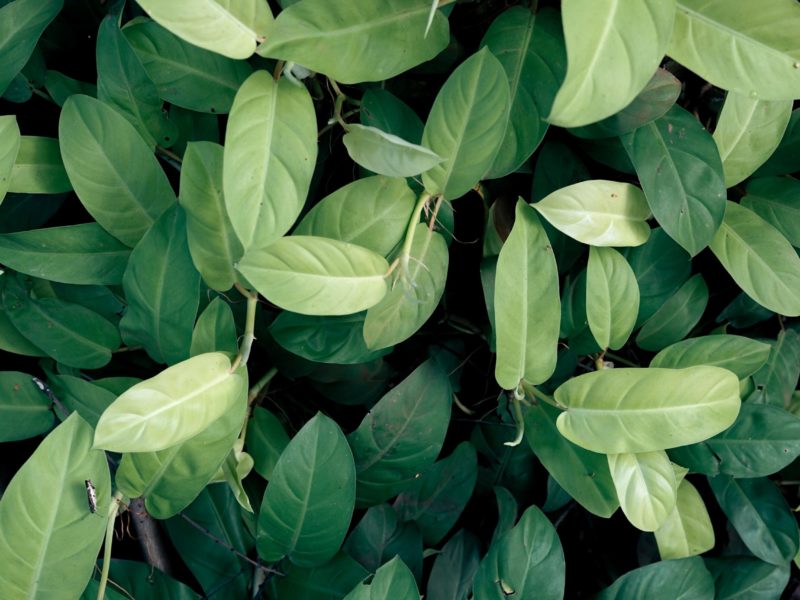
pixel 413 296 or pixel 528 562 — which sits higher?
pixel 413 296

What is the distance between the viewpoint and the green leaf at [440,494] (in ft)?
2.84

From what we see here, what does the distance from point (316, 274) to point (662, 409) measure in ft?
1.18

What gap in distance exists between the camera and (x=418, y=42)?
61cm

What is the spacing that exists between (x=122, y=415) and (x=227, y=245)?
7.6 inches

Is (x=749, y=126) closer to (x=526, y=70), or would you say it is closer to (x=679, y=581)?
(x=526, y=70)

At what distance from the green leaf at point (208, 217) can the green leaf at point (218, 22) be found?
112mm

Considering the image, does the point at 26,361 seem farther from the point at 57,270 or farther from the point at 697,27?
the point at 697,27

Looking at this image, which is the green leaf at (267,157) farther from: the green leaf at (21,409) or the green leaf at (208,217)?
the green leaf at (21,409)

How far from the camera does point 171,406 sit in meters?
0.59

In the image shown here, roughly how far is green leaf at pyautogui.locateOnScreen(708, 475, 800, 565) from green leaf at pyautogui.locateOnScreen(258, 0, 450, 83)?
0.65 metres

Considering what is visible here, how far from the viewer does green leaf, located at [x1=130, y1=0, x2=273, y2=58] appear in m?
0.53

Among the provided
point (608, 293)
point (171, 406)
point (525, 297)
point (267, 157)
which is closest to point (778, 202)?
point (608, 293)

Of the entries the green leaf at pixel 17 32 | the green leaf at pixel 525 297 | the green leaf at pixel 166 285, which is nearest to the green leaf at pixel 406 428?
the green leaf at pixel 525 297

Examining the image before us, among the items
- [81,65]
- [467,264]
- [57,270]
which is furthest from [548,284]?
[81,65]
